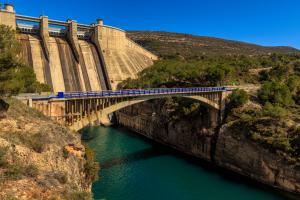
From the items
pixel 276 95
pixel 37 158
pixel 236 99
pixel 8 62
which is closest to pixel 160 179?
pixel 236 99

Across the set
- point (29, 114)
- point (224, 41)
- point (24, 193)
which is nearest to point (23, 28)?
point (29, 114)

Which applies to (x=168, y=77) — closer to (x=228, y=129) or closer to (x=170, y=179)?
(x=228, y=129)

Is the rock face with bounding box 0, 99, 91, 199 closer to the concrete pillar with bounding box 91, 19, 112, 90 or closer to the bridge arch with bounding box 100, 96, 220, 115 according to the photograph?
the bridge arch with bounding box 100, 96, 220, 115

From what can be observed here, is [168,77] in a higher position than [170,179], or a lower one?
higher

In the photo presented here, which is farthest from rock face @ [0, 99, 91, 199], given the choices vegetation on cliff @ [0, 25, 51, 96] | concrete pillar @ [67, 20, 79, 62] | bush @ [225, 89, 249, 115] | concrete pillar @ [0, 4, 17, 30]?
concrete pillar @ [67, 20, 79, 62]

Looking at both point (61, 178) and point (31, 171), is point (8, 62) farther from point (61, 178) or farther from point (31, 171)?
point (61, 178)

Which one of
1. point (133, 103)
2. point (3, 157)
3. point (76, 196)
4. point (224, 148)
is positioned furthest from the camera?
point (224, 148)

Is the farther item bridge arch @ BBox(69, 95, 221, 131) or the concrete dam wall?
the concrete dam wall
